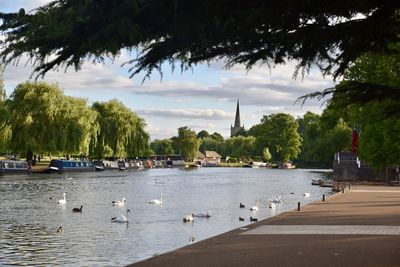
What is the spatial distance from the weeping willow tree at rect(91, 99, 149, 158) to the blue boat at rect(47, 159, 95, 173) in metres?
2.47

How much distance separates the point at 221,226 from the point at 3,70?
1963 cm

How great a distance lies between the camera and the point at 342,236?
17.5 m

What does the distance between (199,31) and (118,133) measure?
9337cm

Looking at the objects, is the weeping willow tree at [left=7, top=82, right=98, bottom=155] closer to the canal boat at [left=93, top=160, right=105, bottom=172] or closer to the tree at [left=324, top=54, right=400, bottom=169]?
the canal boat at [left=93, top=160, right=105, bottom=172]

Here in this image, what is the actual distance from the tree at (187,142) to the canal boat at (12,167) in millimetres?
103315

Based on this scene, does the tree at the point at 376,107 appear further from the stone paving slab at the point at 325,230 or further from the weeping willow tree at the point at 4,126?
the weeping willow tree at the point at 4,126

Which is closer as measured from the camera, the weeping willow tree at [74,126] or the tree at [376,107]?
the tree at [376,107]

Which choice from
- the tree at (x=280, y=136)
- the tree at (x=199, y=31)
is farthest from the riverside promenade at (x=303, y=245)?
the tree at (x=280, y=136)

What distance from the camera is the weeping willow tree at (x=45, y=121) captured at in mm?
71625

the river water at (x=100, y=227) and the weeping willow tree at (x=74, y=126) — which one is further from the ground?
the weeping willow tree at (x=74, y=126)

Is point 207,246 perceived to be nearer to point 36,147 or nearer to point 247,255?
point 247,255

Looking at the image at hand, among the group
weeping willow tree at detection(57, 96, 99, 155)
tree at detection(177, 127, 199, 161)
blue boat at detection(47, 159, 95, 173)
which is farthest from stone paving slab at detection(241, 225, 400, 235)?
tree at detection(177, 127, 199, 161)

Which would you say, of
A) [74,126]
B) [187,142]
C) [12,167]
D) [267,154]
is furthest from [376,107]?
[187,142]

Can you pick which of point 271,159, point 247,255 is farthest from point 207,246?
point 271,159
